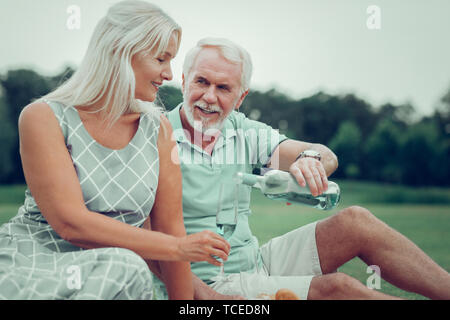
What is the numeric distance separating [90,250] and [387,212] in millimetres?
14470

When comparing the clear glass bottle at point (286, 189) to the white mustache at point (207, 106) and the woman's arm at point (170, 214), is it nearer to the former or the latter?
the woman's arm at point (170, 214)

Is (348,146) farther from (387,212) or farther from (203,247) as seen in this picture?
(203,247)

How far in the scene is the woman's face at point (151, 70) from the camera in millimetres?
1875

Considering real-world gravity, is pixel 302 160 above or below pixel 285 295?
above

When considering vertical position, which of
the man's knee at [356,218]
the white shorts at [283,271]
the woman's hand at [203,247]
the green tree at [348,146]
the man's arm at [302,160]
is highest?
the man's arm at [302,160]

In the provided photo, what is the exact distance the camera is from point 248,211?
235cm

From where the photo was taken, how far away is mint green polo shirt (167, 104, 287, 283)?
85.8 inches

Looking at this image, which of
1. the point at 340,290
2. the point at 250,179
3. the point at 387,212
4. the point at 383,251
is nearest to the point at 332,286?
the point at 340,290

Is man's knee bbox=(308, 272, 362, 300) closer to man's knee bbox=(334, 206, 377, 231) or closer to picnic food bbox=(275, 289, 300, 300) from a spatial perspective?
picnic food bbox=(275, 289, 300, 300)

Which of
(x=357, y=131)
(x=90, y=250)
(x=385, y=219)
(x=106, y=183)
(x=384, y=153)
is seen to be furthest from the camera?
(x=384, y=153)

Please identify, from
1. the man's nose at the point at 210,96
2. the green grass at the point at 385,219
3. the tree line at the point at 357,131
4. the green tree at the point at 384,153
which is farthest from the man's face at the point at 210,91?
the green tree at the point at 384,153

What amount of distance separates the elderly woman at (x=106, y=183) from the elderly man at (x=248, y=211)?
0.29 metres

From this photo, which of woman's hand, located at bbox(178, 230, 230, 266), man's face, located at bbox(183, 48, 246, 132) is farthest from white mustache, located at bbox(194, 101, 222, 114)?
woman's hand, located at bbox(178, 230, 230, 266)
